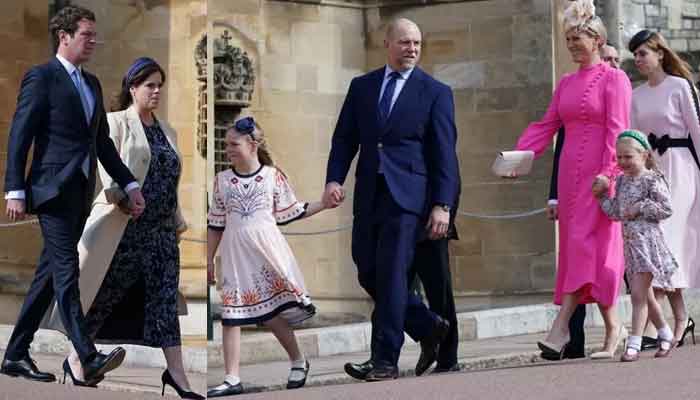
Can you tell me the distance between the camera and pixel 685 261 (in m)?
11.5

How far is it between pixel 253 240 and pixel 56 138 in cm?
114

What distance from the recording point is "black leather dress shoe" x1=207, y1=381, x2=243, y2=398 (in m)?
8.44

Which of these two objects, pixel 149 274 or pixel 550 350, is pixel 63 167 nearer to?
pixel 149 274

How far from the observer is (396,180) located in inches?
371

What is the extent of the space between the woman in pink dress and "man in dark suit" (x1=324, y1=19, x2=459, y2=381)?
1106mm

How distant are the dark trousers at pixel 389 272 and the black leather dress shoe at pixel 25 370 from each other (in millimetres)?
1761

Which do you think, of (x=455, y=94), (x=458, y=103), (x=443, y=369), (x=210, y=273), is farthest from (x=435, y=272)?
(x=458, y=103)

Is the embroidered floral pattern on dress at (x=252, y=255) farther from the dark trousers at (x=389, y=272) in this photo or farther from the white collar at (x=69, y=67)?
the white collar at (x=69, y=67)

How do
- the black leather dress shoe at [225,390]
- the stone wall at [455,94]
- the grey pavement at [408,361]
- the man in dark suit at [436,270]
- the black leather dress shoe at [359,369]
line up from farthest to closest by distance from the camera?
the stone wall at [455,94]
the man in dark suit at [436,270]
the black leather dress shoe at [359,369]
the grey pavement at [408,361]
the black leather dress shoe at [225,390]

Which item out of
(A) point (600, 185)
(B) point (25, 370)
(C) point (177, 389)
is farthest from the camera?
(A) point (600, 185)

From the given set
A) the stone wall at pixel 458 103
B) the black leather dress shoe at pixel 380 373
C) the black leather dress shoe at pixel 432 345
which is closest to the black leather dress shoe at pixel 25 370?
the black leather dress shoe at pixel 380 373

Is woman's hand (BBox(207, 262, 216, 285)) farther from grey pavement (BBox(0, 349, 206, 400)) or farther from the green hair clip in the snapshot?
the green hair clip

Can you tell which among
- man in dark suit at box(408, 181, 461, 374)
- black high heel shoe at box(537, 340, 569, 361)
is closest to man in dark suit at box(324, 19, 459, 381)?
man in dark suit at box(408, 181, 461, 374)

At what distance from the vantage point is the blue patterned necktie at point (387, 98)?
948cm
